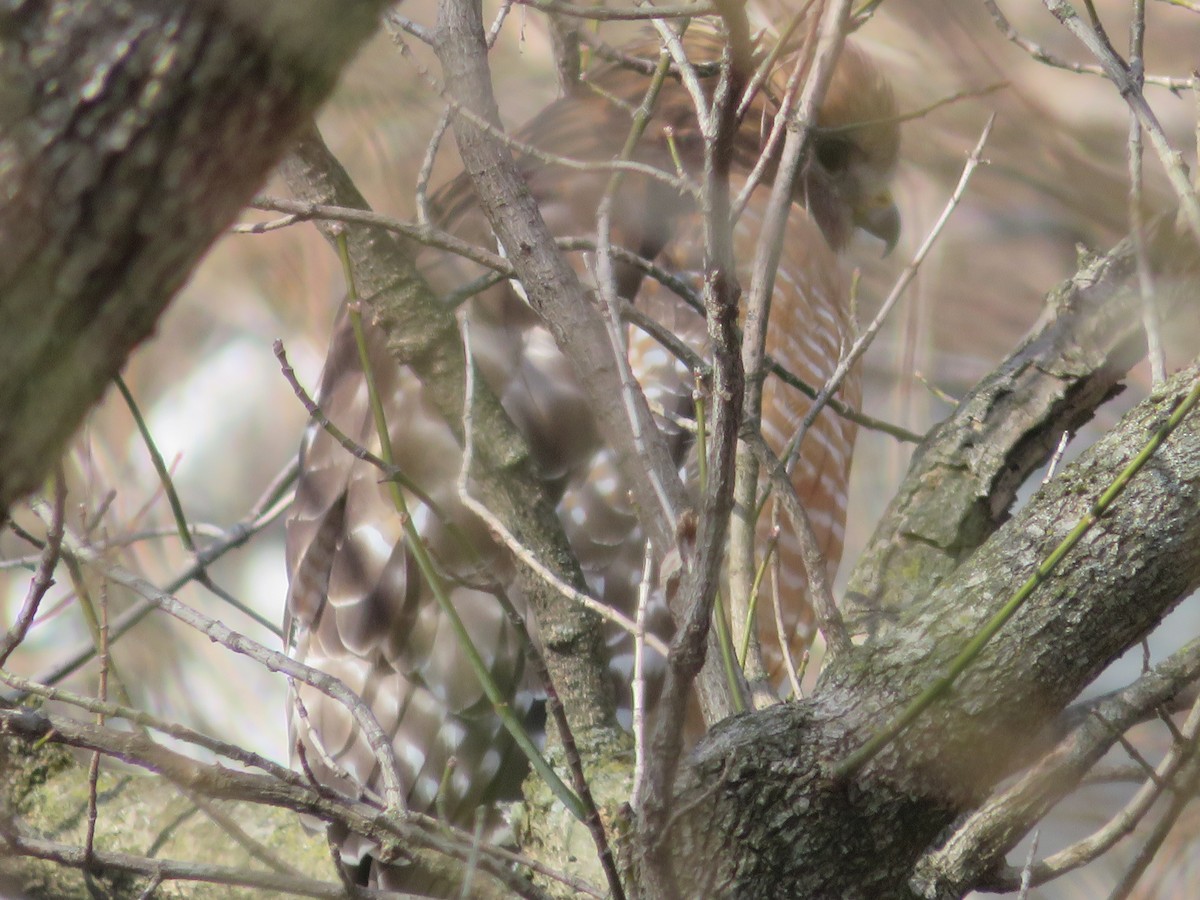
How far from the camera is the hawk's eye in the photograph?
4.26 m

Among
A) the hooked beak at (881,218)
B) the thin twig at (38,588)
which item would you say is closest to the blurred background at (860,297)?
the hooked beak at (881,218)

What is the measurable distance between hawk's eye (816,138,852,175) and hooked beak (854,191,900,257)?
154 millimetres

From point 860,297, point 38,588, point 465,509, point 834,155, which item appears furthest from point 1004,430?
point 834,155

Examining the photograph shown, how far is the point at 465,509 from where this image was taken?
3.09 m

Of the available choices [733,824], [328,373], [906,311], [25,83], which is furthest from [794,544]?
[25,83]

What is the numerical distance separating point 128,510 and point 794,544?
2.90 metres

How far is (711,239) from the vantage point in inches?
50.8

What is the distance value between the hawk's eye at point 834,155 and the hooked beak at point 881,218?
0.50ft

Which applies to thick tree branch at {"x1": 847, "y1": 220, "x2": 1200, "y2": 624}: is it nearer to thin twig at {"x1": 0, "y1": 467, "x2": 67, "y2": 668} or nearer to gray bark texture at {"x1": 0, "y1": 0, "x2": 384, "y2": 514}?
thin twig at {"x1": 0, "y1": 467, "x2": 67, "y2": 668}

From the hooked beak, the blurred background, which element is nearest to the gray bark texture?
the blurred background

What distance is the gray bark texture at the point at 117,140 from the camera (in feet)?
3.01

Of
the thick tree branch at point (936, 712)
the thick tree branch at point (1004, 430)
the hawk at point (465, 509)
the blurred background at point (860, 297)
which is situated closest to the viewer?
the blurred background at point (860, 297)

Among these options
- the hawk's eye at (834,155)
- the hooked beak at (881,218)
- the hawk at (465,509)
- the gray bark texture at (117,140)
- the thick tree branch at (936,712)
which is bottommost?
the thick tree branch at (936,712)

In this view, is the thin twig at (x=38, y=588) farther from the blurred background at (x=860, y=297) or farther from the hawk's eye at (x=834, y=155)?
the hawk's eye at (x=834, y=155)
